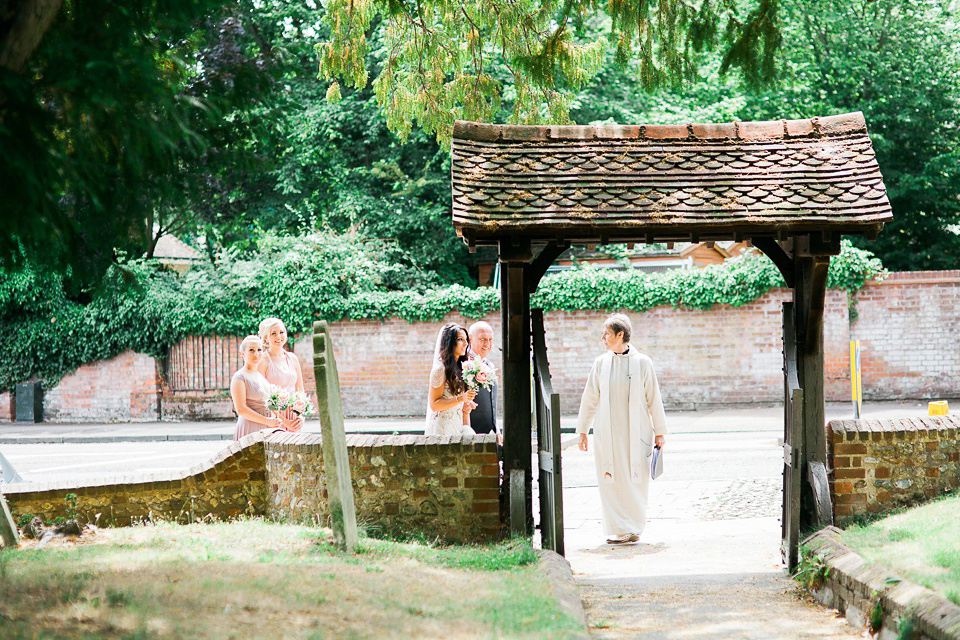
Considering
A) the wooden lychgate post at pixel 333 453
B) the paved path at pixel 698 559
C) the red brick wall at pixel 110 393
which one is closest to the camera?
the paved path at pixel 698 559

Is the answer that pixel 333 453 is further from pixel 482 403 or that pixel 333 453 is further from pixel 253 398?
pixel 482 403

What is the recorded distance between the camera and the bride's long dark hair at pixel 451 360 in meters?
8.38

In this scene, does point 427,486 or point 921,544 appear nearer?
point 921,544

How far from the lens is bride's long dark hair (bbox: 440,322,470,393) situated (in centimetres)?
838

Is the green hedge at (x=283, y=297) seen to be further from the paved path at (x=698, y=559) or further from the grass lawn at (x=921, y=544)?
the grass lawn at (x=921, y=544)

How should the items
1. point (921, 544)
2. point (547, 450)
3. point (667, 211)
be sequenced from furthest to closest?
point (547, 450)
point (667, 211)
point (921, 544)

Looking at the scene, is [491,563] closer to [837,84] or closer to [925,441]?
[925,441]

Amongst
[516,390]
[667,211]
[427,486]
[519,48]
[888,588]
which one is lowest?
[888,588]

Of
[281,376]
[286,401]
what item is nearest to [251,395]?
[281,376]

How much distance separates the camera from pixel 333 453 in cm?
638

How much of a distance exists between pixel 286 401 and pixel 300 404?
15 cm

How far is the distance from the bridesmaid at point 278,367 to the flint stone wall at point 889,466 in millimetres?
4526

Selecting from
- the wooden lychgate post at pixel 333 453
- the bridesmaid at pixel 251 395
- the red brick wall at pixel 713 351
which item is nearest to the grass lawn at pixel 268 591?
the wooden lychgate post at pixel 333 453

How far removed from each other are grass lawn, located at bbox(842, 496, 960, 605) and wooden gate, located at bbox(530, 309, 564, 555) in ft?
6.39
